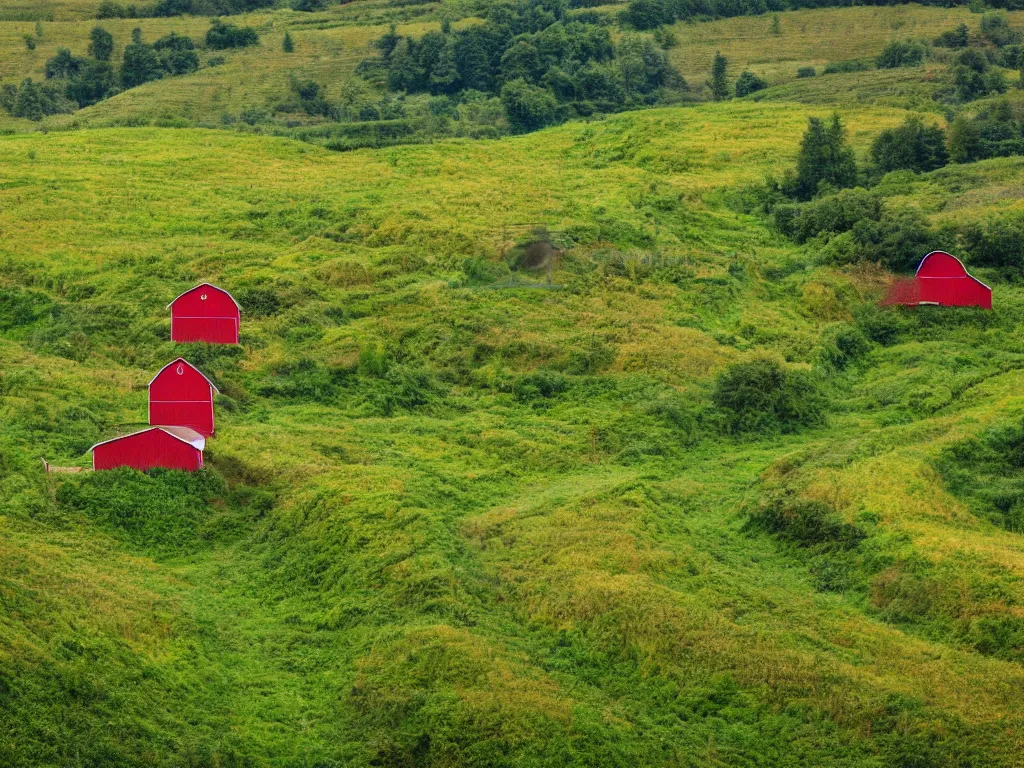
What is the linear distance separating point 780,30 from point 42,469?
89.3m

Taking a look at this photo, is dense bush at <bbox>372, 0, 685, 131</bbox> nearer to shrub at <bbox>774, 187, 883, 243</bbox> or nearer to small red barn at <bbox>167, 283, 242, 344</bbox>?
shrub at <bbox>774, 187, 883, 243</bbox>

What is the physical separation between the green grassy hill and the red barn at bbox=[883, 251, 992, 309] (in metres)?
0.96

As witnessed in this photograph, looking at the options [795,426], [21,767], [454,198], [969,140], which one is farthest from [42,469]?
[969,140]

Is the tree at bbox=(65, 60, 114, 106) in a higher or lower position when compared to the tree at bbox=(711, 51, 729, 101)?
higher

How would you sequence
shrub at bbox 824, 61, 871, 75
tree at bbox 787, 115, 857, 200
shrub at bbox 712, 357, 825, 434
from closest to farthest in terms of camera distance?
1. shrub at bbox 712, 357, 825, 434
2. tree at bbox 787, 115, 857, 200
3. shrub at bbox 824, 61, 871, 75

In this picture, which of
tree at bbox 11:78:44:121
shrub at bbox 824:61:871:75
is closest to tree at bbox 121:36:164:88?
tree at bbox 11:78:44:121

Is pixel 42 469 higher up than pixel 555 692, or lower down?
higher up

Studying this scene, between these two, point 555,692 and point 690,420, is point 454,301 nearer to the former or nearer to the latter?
point 690,420

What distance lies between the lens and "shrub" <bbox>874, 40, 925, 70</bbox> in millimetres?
100562

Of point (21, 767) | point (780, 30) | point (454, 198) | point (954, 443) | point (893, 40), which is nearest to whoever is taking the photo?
point (21, 767)

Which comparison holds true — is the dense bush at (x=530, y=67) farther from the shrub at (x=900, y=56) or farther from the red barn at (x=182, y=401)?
the red barn at (x=182, y=401)

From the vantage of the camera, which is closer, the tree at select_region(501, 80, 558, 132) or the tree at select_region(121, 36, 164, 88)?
the tree at select_region(501, 80, 558, 132)

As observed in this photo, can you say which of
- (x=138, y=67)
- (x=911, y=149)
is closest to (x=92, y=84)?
(x=138, y=67)

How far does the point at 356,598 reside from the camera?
33375 millimetres
